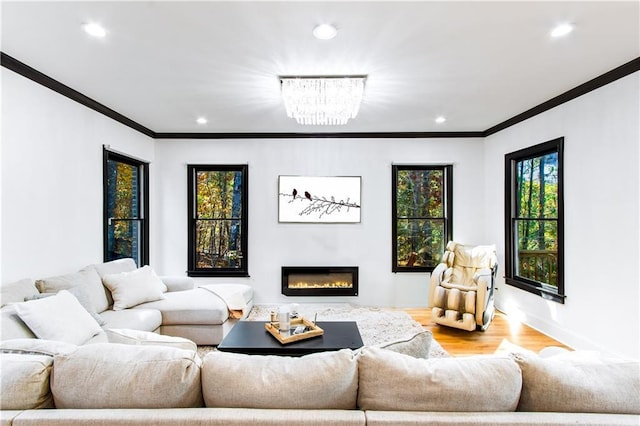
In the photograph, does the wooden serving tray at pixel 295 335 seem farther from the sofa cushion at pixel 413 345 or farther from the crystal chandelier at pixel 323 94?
the crystal chandelier at pixel 323 94

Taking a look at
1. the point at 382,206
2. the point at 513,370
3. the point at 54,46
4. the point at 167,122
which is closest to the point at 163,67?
the point at 54,46

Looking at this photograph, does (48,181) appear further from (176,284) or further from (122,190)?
(176,284)

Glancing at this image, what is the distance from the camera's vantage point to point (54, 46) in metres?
2.40

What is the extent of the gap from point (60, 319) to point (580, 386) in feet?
9.57

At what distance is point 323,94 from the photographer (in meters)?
3.06

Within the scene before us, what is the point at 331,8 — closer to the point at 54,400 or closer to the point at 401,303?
the point at 54,400

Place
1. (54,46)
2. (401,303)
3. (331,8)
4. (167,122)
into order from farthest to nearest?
(401,303)
(167,122)
(54,46)
(331,8)

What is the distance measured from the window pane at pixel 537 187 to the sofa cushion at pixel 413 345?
322 centimetres

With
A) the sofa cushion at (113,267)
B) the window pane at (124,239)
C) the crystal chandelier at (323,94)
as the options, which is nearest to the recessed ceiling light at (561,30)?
the crystal chandelier at (323,94)

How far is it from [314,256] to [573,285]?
314 cm

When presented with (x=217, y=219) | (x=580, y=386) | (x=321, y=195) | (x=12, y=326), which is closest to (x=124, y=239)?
(x=217, y=219)

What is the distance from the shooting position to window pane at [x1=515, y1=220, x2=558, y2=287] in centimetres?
382

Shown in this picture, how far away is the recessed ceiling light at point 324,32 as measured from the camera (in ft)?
7.02

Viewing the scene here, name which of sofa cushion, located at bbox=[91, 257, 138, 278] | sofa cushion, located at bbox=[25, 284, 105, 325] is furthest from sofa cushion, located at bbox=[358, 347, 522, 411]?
sofa cushion, located at bbox=[91, 257, 138, 278]
